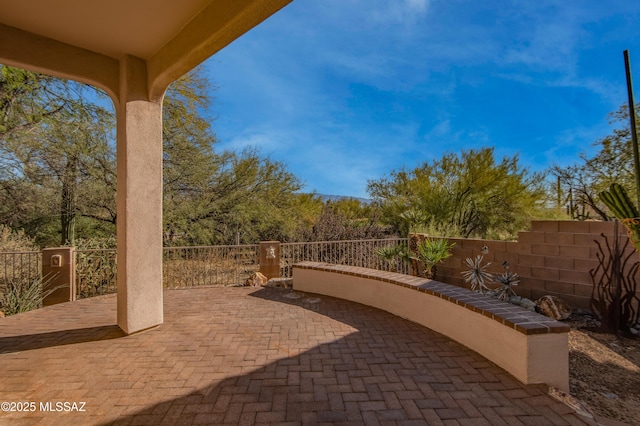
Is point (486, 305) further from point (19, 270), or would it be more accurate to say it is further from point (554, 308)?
point (19, 270)

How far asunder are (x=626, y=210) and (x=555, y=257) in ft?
6.66

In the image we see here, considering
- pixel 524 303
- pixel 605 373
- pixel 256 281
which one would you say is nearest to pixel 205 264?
pixel 256 281

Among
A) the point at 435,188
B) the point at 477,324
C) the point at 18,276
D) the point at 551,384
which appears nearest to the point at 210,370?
the point at 477,324

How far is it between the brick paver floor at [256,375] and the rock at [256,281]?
2042 mm

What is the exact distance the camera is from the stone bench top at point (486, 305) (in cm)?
263

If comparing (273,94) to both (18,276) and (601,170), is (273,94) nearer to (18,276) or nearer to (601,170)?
(18,276)

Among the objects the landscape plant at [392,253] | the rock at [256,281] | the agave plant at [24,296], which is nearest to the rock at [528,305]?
the landscape plant at [392,253]

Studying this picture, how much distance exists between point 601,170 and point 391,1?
10203 mm

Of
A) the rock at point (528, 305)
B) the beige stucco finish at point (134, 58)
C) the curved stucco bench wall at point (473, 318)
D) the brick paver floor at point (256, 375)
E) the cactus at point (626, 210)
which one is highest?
the beige stucco finish at point (134, 58)

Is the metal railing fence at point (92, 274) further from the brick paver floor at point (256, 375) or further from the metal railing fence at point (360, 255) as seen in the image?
the metal railing fence at point (360, 255)

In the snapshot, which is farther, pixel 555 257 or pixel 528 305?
pixel 555 257

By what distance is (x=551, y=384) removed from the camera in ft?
8.61

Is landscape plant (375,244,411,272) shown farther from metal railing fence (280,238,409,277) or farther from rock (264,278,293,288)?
rock (264,278,293,288)

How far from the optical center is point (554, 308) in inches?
199
